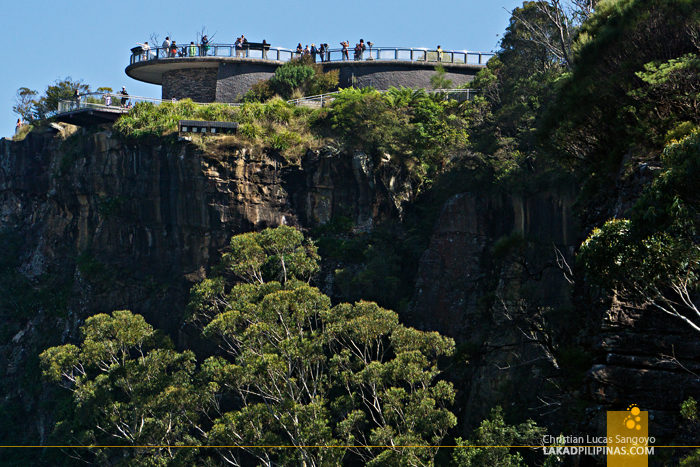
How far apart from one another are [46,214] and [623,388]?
38187 millimetres

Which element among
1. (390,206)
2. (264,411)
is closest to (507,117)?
(390,206)

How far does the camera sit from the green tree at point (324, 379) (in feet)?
83.7

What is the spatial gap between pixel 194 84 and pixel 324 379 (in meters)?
22.1

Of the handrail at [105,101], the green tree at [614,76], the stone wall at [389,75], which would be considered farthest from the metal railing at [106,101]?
the green tree at [614,76]

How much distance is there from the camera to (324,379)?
28.6 metres

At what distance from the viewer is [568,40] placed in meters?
34.1

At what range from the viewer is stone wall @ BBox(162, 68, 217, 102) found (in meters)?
43.3

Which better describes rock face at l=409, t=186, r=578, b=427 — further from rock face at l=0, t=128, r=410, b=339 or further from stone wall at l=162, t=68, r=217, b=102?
stone wall at l=162, t=68, r=217, b=102

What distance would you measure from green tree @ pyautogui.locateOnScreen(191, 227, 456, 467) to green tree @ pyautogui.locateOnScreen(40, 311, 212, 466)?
2107 millimetres

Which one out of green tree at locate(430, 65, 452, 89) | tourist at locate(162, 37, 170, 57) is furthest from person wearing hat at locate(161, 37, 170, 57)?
green tree at locate(430, 65, 452, 89)

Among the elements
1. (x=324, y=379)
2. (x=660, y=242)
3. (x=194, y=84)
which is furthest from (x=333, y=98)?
(x=660, y=242)

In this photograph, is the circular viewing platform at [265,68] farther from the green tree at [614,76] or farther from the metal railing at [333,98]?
the green tree at [614,76]

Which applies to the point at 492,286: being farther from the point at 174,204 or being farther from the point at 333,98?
the point at 174,204

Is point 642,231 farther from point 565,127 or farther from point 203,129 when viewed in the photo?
point 203,129
